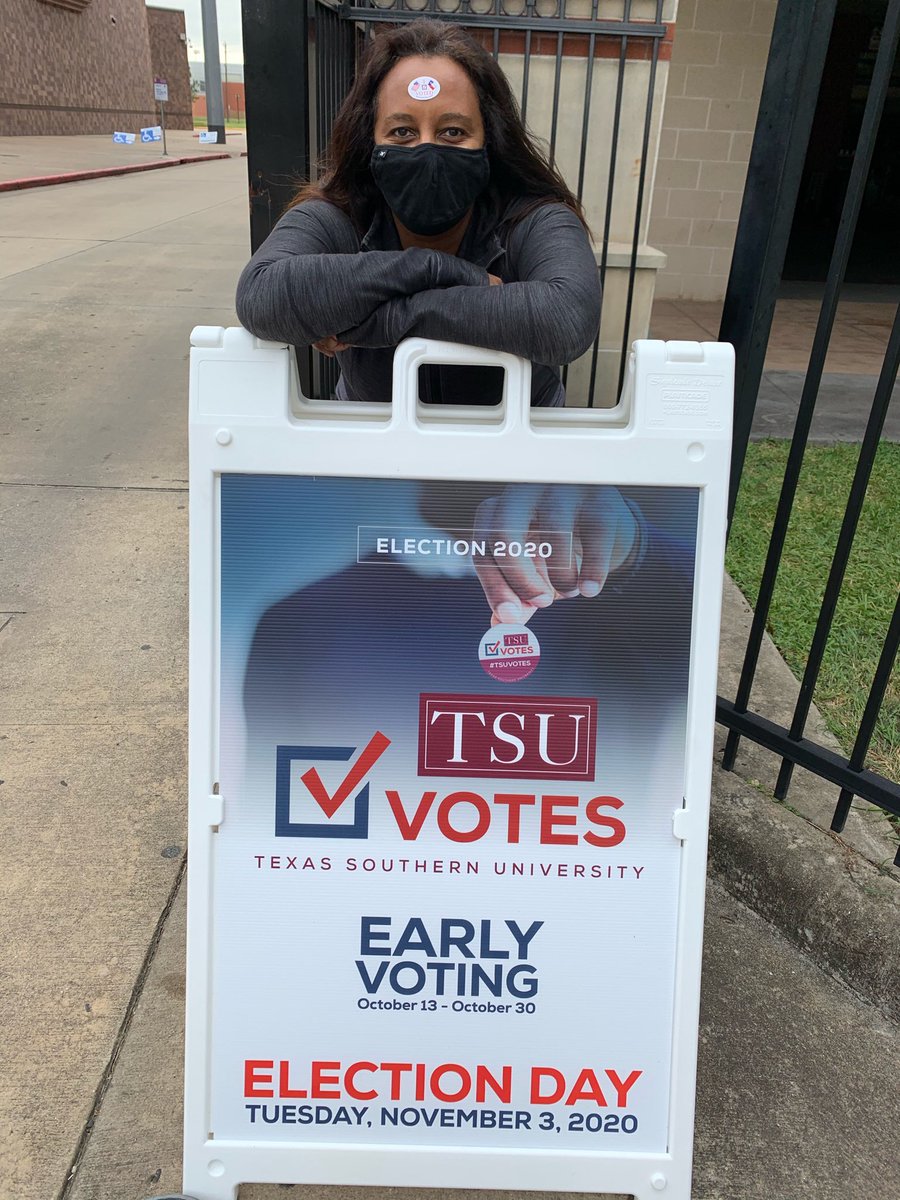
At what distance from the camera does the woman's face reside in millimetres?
1746

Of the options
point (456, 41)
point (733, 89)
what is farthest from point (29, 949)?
point (733, 89)

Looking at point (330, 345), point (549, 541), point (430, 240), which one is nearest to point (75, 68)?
point (430, 240)

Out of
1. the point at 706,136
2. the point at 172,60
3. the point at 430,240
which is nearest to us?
the point at 430,240

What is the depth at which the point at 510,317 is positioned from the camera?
1503 mm

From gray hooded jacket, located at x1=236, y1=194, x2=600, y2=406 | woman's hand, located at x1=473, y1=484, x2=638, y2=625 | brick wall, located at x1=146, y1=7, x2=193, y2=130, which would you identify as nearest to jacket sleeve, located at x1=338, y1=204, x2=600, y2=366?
gray hooded jacket, located at x1=236, y1=194, x2=600, y2=406

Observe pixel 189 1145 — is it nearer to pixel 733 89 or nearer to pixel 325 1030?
pixel 325 1030

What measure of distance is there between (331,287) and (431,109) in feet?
1.53

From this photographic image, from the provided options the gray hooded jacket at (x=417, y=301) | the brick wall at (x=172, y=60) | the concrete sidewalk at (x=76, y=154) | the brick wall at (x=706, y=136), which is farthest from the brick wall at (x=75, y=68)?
the gray hooded jacket at (x=417, y=301)

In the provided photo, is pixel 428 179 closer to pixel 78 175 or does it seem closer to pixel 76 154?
pixel 78 175

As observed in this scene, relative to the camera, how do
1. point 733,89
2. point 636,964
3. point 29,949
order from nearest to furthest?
point 636,964 → point 29,949 → point 733,89

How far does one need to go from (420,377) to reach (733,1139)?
1.68 metres

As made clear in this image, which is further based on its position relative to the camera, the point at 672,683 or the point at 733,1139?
the point at 733,1139

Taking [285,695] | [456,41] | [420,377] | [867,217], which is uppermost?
[456,41]

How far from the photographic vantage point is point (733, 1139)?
199cm
